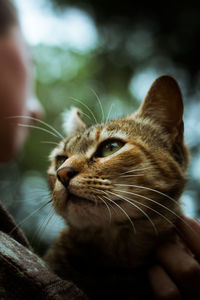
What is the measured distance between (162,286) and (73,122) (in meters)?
0.85

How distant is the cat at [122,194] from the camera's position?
88cm

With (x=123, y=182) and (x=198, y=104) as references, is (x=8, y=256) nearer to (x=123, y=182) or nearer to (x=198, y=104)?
(x=123, y=182)

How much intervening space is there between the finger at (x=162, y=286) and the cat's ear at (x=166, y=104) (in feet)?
1.61

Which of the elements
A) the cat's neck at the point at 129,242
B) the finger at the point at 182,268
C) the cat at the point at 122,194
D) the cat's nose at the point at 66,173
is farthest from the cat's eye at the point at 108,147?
the finger at the point at 182,268

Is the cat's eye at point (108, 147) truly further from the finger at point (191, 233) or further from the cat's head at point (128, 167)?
the finger at point (191, 233)

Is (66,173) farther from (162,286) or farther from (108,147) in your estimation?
(162,286)

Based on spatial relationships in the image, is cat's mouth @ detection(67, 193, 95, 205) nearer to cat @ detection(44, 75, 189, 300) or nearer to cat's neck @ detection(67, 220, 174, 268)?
cat @ detection(44, 75, 189, 300)

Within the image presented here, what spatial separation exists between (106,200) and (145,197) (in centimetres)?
12

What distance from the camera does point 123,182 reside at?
88 cm

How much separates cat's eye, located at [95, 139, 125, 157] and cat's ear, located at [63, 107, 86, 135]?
1.09ft

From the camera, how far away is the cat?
88 centimetres

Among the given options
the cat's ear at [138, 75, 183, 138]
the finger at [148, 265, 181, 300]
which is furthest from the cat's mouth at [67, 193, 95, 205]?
the cat's ear at [138, 75, 183, 138]

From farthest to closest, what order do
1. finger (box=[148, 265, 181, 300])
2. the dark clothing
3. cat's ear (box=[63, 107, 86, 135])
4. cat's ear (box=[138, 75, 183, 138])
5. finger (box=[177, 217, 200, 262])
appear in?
cat's ear (box=[63, 107, 86, 135])
cat's ear (box=[138, 75, 183, 138])
finger (box=[177, 217, 200, 262])
finger (box=[148, 265, 181, 300])
the dark clothing

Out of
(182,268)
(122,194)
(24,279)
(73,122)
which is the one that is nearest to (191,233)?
(182,268)
